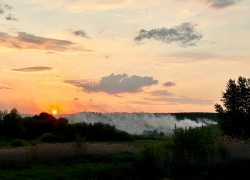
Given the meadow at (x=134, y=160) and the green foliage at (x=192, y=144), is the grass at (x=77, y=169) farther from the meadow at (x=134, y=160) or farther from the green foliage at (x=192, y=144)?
the green foliage at (x=192, y=144)

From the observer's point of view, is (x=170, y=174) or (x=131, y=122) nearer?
(x=170, y=174)

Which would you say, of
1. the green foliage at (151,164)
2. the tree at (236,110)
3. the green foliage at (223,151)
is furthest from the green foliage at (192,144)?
the tree at (236,110)

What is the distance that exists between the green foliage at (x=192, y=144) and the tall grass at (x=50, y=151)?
4498mm

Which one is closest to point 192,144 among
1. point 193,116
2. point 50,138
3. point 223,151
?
point 223,151

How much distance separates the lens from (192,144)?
28.3 metres

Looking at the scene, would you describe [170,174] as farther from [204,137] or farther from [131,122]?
[131,122]

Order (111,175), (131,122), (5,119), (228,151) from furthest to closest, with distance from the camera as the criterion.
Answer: (131,122)
(5,119)
(228,151)
(111,175)

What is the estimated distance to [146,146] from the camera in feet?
81.8

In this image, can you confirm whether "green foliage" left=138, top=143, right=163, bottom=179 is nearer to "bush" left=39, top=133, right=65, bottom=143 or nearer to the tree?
the tree

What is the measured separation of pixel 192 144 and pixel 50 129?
39.2 m

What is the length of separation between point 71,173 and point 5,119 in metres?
40.2

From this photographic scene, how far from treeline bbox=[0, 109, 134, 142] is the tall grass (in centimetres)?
2544

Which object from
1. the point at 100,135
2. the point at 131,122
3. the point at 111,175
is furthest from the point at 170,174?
the point at 131,122

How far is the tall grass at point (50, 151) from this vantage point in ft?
74.7
